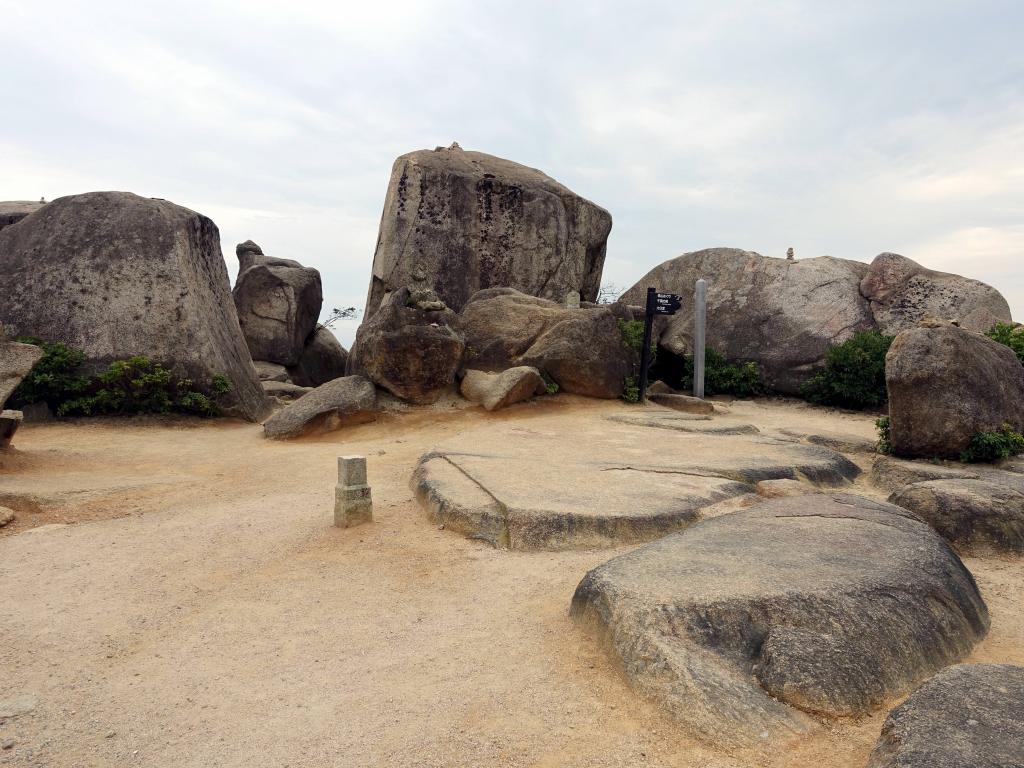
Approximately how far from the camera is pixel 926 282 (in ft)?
42.8

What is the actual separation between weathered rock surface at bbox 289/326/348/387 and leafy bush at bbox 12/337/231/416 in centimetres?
758

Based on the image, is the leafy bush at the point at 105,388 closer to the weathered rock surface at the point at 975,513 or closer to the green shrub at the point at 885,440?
the green shrub at the point at 885,440

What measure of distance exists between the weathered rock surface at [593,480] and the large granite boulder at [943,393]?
0.69 m

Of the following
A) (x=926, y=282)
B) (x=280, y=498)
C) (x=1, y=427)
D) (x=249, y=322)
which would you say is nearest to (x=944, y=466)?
(x=280, y=498)

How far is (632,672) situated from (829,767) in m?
0.80

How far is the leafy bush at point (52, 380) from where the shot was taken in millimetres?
9961

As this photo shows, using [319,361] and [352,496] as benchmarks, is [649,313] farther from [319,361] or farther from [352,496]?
[319,361]

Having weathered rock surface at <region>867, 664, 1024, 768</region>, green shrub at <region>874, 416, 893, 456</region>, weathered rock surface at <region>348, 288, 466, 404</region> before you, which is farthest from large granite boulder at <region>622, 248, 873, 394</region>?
weathered rock surface at <region>867, 664, 1024, 768</region>

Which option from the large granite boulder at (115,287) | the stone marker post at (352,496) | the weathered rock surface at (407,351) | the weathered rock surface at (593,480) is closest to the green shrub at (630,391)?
the weathered rock surface at (407,351)

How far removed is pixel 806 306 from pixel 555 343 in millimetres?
5495

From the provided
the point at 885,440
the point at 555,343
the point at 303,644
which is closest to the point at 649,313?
the point at 555,343

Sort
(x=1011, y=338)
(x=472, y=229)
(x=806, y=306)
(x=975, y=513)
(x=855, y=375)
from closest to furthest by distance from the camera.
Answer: (x=975, y=513) < (x=1011, y=338) < (x=855, y=375) < (x=806, y=306) < (x=472, y=229)

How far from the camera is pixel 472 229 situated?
14.6 m

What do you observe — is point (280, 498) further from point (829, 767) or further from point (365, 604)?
point (829, 767)
